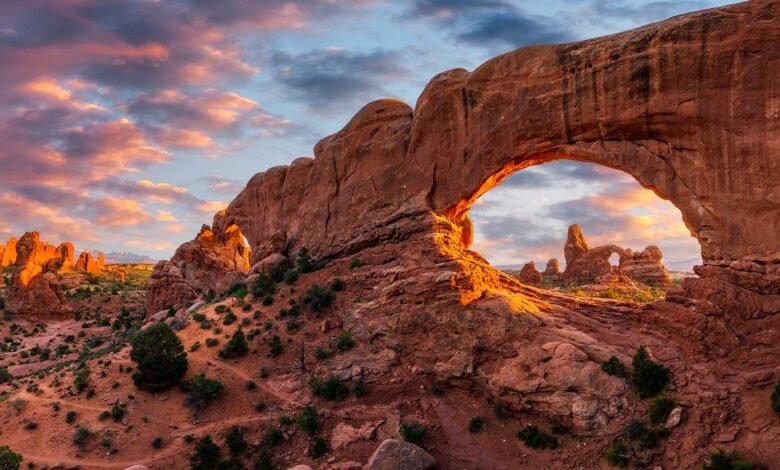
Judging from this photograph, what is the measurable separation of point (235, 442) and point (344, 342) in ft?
27.1

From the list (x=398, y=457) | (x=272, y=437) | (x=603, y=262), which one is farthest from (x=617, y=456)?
(x=603, y=262)

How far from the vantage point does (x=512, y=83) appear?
98.9ft

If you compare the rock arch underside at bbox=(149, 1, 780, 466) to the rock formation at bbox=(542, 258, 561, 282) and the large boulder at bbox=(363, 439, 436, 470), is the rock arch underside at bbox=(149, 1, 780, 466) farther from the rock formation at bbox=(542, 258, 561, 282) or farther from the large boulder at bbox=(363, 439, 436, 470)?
the rock formation at bbox=(542, 258, 561, 282)

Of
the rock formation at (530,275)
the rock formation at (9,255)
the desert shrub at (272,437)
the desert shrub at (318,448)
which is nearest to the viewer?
the desert shrub at (318,448)

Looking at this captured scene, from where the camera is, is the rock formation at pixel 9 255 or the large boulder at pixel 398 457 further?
the rock formation at pixel 9 255

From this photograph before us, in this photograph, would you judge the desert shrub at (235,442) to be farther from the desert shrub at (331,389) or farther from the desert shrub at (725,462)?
the desert shrub at (725,462)

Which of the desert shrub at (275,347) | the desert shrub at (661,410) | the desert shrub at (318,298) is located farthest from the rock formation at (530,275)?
the desert shrub at (661,410)

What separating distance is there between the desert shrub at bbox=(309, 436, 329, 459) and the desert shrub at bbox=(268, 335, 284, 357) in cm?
826

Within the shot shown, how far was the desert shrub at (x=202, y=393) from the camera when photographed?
30.1 meters

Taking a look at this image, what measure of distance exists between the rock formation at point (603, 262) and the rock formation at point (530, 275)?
514cm

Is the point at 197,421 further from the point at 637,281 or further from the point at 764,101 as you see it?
the point at 637,281

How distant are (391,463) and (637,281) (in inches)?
1861

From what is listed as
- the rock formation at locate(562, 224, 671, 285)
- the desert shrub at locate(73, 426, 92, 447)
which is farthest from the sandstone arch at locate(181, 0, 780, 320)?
the rock formation at locate(562, 224, 671, 285)

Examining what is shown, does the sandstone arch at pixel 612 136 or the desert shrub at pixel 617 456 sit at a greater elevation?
the sandstone arch at pixel 612 136
